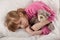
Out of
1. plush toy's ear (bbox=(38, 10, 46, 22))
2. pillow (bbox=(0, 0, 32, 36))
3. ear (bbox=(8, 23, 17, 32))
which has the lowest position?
ear (bbox=(8, 23, 17, 32))

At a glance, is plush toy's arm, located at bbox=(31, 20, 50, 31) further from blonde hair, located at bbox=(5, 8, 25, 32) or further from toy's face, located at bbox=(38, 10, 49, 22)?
blonde hair, located at bbox=(5, 8, 25, 32)

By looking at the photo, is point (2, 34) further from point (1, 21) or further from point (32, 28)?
point (32, 28)

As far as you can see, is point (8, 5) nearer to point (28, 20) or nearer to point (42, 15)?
point (28, 20)

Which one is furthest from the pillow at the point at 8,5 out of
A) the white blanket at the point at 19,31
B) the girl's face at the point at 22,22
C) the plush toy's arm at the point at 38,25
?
the plush toy's arm at the point at 38,25

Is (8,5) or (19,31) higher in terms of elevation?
(8,5)

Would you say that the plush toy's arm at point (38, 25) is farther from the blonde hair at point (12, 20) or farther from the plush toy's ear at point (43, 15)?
the blonde hair at point (12, 20)

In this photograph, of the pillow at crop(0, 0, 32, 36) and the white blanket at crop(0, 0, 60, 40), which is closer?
the white blanket at crop(0, 0, 60, 40)

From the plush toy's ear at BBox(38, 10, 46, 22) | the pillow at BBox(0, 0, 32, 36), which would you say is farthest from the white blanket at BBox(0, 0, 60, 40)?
the plush toy's ear at BBox(38, 10, 46, 22)

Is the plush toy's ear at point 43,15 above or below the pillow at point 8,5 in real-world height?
below

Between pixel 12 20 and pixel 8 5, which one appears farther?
pixel 8 5

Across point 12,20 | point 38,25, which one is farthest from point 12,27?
point 38,25

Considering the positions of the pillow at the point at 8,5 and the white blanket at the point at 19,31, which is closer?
the white blanket at the point at 19,31

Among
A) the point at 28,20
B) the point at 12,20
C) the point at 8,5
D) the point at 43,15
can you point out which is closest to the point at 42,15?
the point at 43,15

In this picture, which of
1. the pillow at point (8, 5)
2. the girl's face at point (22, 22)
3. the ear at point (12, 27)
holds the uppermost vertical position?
the pillow at point (8, 5)
